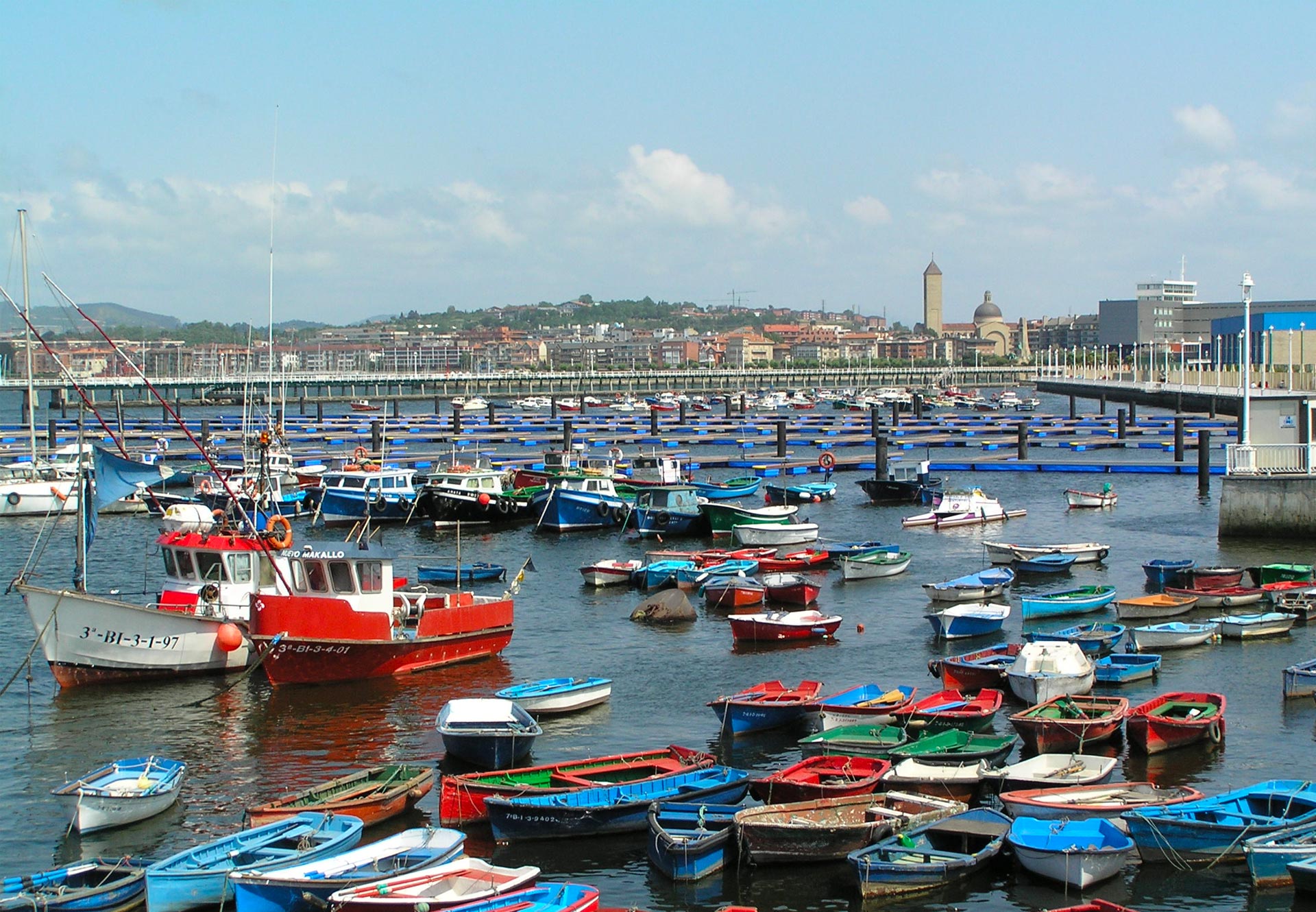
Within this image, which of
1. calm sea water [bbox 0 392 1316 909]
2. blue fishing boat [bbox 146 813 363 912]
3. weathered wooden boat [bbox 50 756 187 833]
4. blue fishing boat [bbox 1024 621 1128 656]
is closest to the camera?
blue fishing boat [bbox 146 813 363 912]

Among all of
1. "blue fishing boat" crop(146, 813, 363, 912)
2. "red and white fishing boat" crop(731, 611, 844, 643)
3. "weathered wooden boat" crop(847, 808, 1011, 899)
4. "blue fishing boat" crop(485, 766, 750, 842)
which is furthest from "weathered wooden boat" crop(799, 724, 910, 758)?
"red and white fishing boat" crop(731, 611, 844, 643)

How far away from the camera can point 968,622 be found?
33.8 meters

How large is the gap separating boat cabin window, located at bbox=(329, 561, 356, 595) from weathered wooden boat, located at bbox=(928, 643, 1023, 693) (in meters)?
12.6

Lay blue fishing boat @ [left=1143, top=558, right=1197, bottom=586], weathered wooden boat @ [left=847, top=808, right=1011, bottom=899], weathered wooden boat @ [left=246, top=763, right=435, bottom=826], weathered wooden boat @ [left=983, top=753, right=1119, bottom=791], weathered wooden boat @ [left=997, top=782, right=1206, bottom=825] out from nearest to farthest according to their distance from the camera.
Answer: weathered wooden boat @ [left=847, top=808, right=1011, bottom=899]
weathered wooden boat @ [left=997, top=782, right=1206, bottom=825]
weathered wooden boat @ [left=246, top=763, right=435, bottom=826]
weathered wooden boat @ [left=983, top=753, right=1119, bottom=791]
blue fishing boat @ [left=1143, top=558, right=1197, bottom=586]

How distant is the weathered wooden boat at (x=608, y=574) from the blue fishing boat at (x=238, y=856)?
76.6 feet

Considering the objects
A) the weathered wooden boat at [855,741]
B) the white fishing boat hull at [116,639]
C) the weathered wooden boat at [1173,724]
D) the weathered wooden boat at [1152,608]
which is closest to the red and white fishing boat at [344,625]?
the white fishing boat hull at [116,639]

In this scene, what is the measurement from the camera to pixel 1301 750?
23.3 metres

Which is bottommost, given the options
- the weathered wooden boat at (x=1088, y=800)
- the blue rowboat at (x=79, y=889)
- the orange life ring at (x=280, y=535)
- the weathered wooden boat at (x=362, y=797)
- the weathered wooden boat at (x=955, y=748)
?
the blue rowboat at (x=79, y=889)

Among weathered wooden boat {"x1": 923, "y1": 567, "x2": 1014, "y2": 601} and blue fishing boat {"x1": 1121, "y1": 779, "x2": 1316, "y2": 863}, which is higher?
weathered wooden boat {"x1": 923, "y1": 567, "x2": 1014, "y2": 601}

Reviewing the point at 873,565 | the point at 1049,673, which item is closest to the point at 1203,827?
the point at 1049,673

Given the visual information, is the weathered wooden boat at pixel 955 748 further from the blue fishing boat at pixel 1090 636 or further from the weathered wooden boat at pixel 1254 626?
the weathered wooden boat at pixel 1254 626

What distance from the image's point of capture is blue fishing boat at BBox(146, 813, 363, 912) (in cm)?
1695

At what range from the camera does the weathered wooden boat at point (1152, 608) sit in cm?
3444

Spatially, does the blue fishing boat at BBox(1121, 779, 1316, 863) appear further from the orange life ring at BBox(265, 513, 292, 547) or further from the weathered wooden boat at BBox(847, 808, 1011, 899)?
the orange life ring at BBox(265, 513, 292, 547)
